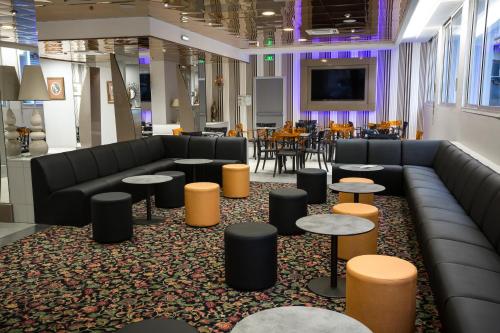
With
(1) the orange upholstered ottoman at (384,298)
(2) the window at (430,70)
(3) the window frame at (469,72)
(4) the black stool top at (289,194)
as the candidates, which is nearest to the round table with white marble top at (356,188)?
(4) the black stool top at (289,194)

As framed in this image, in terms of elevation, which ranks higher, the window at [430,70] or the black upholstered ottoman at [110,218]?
the window at [430,70]

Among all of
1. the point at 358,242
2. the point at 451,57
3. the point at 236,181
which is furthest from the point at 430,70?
the point at 358,242

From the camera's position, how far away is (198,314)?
11.4 feet

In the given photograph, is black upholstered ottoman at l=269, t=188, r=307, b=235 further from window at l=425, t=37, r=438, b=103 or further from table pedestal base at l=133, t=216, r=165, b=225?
window at l=425, t=37, r=438, b=103

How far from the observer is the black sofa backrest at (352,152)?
26.6ft

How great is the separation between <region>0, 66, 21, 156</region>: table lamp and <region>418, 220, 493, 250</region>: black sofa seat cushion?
5.39 metres

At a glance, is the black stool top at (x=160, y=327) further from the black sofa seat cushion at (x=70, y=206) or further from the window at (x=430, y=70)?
the window at (x=430, y=70)

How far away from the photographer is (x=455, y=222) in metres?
4.21

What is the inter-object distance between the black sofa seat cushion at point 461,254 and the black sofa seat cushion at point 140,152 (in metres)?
5.58

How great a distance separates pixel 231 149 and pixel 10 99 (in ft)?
12.8

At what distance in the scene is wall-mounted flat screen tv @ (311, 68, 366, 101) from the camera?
48.6 ft

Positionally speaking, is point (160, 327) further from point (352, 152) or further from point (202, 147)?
point (202, 147)

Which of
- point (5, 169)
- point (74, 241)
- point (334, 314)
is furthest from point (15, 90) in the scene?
point (334, 314)

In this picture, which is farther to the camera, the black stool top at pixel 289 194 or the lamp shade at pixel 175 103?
the lamp shade at pixel 175 103
